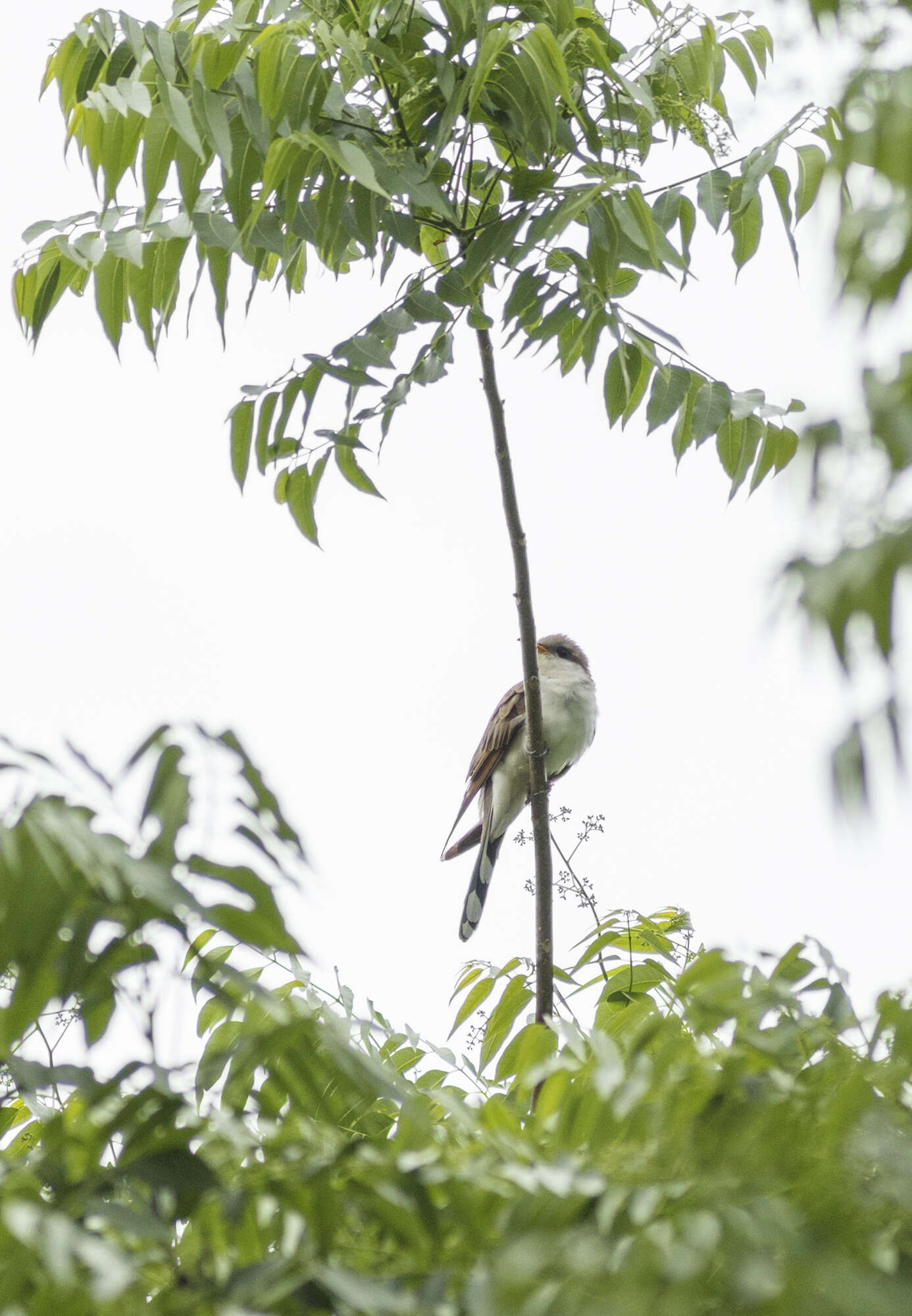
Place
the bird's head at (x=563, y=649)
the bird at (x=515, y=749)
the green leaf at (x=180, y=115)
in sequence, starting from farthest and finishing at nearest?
1. the bird's head at (x=563, y=649)
2. the bird at (x=515, y=749)
3. the green leaf at (x=180, y=115)

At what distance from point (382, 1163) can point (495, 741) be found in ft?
16.9

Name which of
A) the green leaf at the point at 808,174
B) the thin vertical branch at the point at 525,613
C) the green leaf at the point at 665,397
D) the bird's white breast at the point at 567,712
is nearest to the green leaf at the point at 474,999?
the thin vertical branch at the point at 525,613

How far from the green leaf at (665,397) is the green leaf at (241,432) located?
879 millimetres

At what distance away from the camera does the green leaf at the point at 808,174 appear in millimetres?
2742

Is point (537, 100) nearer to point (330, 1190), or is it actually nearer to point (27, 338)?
point (27, 338)

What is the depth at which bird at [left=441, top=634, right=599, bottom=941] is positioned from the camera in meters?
5.70

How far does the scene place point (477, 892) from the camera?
5457 millimetres

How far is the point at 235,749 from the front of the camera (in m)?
1.38

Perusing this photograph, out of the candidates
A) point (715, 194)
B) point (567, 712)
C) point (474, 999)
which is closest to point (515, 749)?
point (567, 712)

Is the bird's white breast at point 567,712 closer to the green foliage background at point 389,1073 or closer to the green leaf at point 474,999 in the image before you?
the green leaf at point 474,999

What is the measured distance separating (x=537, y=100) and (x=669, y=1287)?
6.29 feet

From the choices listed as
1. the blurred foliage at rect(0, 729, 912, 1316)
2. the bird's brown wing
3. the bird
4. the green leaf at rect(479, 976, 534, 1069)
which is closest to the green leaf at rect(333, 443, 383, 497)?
the green leaf at rect(479, 976, 534, 1069)

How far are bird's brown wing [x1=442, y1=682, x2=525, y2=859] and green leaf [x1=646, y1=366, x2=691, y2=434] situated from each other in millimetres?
3456

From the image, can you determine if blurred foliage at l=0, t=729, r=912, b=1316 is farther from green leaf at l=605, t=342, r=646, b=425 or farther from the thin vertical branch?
green leaf at l=605, t=342, r=646, b=425
